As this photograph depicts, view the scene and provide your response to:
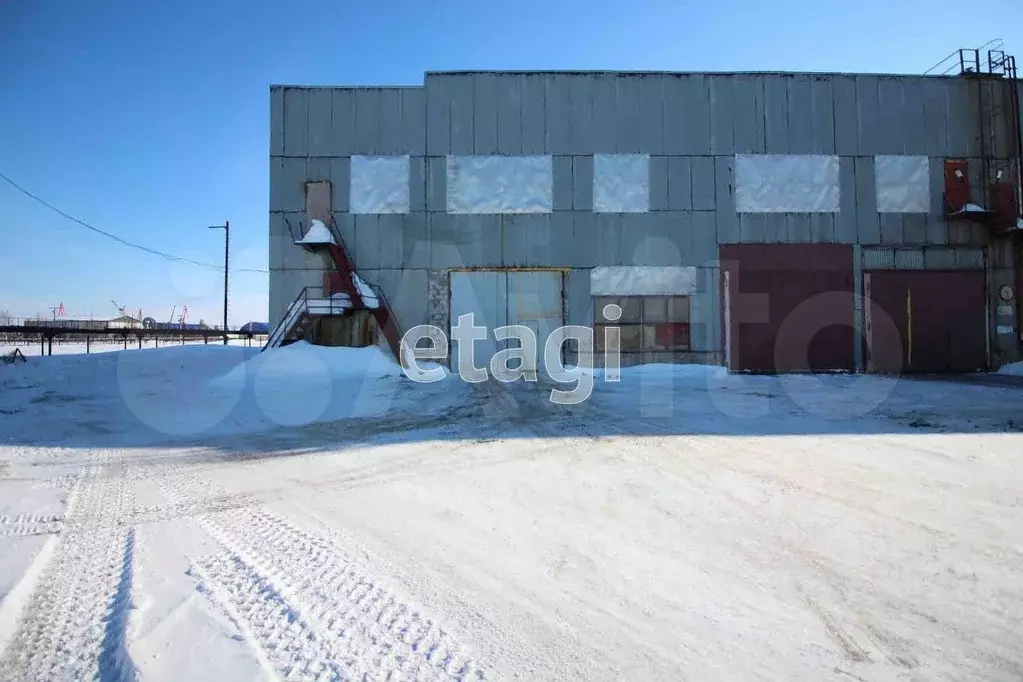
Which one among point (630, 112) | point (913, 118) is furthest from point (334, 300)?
point (913, 118)

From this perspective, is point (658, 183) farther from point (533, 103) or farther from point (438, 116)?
point (438, 116)

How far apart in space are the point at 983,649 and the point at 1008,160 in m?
22.6

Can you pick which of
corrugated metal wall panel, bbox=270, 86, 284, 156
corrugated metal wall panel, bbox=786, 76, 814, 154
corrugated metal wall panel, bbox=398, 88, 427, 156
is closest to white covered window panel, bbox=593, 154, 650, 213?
corrugated metal wall panel, bbox=786, 76, 814, 154

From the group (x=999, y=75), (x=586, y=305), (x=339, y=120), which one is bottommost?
(x=586, y=305)

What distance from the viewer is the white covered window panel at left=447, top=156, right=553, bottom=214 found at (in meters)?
17.2

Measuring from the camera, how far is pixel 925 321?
56.6ft

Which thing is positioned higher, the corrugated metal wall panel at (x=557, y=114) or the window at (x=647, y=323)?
the corrugated metal wall panel at (x=557, y=114)

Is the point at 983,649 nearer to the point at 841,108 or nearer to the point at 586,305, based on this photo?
the point at 586,305

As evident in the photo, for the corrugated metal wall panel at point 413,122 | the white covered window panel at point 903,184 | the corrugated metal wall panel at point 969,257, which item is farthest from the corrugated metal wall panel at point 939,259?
the corrugated metal wall panel at point 413,122

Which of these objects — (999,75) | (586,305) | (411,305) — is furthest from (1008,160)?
(411,305)

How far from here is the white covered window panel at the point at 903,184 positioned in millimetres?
17547

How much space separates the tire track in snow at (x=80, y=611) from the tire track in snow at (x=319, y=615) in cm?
45

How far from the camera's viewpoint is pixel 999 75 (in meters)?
18.0

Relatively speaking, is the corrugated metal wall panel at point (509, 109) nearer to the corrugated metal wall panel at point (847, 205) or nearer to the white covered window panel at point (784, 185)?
the white covered window panel at point (784, 185)
